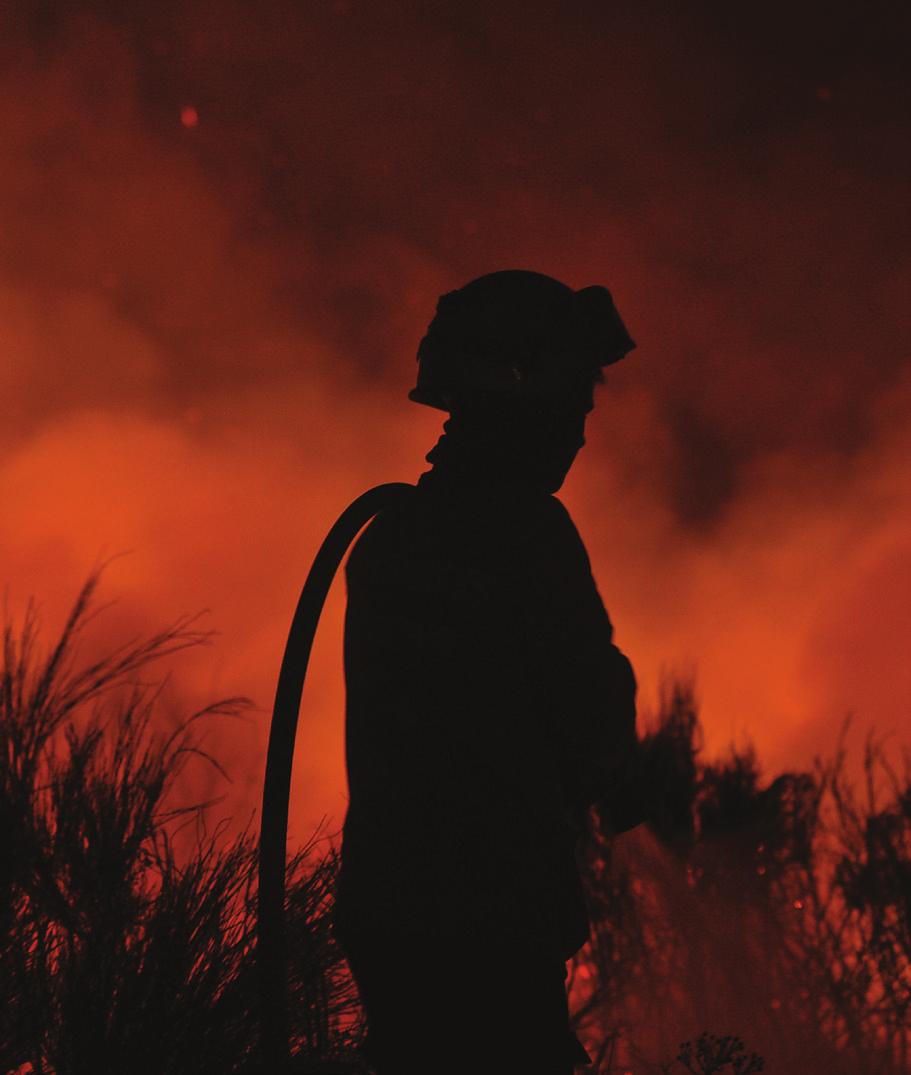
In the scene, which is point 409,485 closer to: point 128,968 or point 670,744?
point 128,968

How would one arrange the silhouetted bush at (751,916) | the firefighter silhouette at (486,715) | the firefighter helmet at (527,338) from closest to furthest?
the firefighter silhouette at (486,715) → the firefighter helmet at (527,338) → the silhouetted bush at (751,916)

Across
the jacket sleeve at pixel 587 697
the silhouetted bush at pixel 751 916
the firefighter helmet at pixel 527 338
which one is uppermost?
the silhouetted bush at pixel 751 916

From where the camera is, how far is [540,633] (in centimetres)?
169

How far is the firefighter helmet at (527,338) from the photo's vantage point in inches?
73.0

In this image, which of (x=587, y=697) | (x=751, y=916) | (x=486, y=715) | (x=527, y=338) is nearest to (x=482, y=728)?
(x=486, y=715)

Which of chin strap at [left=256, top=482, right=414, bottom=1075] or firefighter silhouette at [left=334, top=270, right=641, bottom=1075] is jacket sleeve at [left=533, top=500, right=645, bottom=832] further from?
chin strap at [left=256, top=482, right=414, bottom=1075]

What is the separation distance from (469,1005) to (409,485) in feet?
2.79

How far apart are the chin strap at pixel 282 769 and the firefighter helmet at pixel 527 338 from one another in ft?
0.79

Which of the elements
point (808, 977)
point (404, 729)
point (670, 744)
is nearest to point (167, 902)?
point (404, 729)

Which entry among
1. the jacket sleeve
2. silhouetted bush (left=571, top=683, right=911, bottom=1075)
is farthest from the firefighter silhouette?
silhouetted bush (left=571, top=683, right=911, bottom=1075)

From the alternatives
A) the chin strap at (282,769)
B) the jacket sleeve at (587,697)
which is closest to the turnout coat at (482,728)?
the jacket sleeve at (587,697)

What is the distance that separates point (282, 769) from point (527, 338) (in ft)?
2.69

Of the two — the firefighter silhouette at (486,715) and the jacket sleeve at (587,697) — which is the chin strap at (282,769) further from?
the jacket sleeve at (587,697)

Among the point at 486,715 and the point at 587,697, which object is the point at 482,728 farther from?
the point at 587,697
